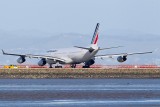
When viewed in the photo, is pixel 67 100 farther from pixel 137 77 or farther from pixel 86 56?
pixel 86 56

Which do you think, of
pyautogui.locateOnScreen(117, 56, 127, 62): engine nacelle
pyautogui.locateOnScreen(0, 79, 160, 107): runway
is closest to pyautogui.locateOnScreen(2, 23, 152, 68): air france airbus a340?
pyautogui.locateOnScreen(117, 56, 127, 62): engine nacelle

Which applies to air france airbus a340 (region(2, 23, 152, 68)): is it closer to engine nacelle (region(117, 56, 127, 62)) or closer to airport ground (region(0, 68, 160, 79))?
engine nacelle (region(117, 56, 127, 62))

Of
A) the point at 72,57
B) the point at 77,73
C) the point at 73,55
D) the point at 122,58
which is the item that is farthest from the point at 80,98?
the point at 122,58

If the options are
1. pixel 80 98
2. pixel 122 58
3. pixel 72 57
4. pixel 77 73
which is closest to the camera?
pixel 80 98

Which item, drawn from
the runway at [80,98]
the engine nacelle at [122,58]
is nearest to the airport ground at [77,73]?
the engine nacelle at [122,58]

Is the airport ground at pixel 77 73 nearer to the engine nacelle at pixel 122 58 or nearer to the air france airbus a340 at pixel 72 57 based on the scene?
the air france airbus a340 at pixel 72 57

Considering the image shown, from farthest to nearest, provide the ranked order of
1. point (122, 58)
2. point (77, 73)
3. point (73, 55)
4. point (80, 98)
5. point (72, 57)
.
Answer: point (122, 58), point (72, 57), point (73, 55), point (77, 73), point (80, 98)

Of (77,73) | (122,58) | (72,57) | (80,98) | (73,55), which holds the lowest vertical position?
(80,98)

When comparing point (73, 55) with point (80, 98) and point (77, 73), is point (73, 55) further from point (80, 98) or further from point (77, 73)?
point (80, 98)

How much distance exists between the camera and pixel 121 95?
69.2m

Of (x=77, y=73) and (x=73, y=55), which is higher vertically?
(x=73, y=55)

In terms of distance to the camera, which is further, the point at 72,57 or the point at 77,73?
the point at 72,57

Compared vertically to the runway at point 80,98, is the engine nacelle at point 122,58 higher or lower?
higher

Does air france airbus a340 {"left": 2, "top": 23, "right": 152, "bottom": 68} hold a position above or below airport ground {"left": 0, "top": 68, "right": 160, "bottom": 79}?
above
